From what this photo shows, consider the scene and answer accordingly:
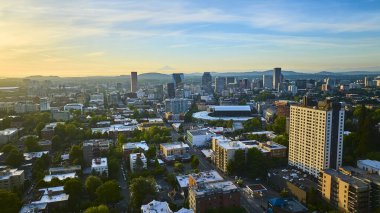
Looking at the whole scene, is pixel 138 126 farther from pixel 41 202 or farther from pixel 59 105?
pixel 59 105

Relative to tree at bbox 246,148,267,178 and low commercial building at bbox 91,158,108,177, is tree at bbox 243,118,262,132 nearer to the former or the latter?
tree at bbox 246,148,267,178

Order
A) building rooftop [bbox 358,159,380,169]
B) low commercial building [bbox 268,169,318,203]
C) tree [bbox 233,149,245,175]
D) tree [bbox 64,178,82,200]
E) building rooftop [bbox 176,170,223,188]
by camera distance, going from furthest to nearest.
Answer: tree [bbox 233,149,245,175] → building rooftop [bbox 358,159,380,169] → building rooftop [bbox 176,170,223,188] → low commercial building [bbox 268,169,318,203] → tree [bbox 64,178,82,200]

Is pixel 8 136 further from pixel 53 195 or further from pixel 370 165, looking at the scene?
pixel 370 165

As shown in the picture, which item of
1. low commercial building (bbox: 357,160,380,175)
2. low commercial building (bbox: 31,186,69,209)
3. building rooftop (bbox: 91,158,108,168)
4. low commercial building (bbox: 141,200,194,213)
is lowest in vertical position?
low commercial building (bbox: 31,186,69,209)

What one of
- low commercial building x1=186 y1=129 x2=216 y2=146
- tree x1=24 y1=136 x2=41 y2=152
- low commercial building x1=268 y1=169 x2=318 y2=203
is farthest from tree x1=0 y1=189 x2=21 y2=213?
low commercial building x1=186 y1=129 x2=216 y2=146

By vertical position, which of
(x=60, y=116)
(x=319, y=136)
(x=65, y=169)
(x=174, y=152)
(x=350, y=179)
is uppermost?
(x=319, y=136)

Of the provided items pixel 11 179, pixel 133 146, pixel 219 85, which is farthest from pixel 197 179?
pixel 219 85

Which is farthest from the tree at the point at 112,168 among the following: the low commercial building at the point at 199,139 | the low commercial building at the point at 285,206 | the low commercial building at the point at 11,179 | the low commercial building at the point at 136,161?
the low commercial building at the point at 285,206
